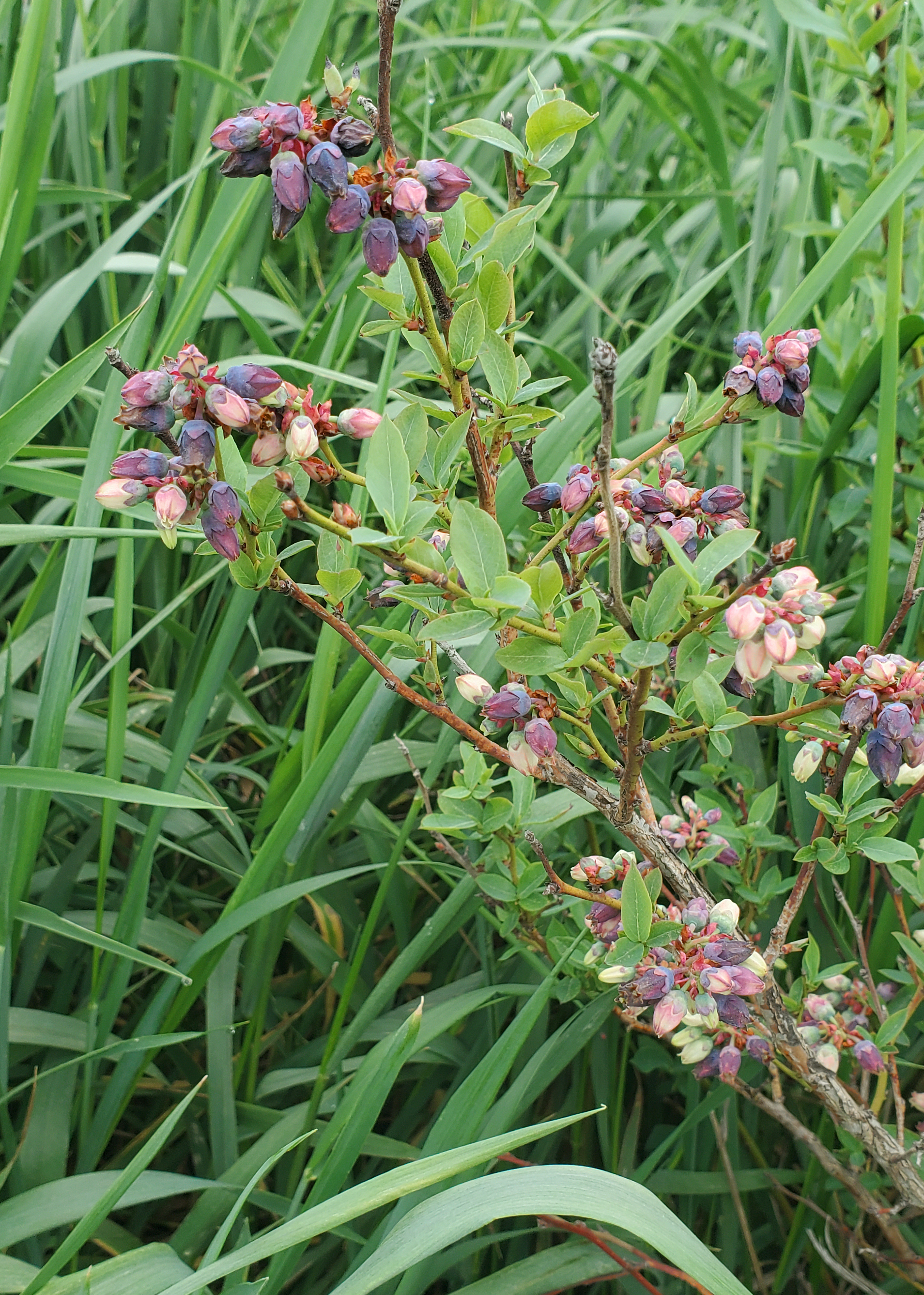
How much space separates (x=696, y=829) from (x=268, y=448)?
0.44m

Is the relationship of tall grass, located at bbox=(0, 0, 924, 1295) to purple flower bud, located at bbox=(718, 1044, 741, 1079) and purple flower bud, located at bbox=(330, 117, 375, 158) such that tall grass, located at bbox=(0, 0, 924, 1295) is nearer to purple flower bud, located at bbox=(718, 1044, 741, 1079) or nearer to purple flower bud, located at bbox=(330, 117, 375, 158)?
purple flower bud, located at bbox=(718, 1044, 741, 1079)

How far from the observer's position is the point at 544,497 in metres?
0.53

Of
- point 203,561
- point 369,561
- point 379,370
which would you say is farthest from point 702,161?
point 203,561

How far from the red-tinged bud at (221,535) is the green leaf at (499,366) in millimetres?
141

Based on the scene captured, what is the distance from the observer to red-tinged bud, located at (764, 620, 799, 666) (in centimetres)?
39

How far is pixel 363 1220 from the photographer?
788 millimetres

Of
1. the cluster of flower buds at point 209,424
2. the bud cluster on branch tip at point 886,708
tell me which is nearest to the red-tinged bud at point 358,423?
the cluster of flower buds at point 209,424

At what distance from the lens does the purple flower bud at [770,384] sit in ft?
1.47

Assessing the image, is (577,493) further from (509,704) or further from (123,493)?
(123,493)

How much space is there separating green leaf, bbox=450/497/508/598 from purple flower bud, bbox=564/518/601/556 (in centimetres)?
9

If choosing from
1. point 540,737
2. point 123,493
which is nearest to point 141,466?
point 123,493

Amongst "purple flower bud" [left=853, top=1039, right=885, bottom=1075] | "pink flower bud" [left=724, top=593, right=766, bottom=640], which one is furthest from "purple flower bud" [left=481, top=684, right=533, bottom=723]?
"purple flower bud" [left=853, top=1039, right=885, bottom=1075]

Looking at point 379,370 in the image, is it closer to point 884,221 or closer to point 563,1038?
point 884,221

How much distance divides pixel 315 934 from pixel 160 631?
382mm
